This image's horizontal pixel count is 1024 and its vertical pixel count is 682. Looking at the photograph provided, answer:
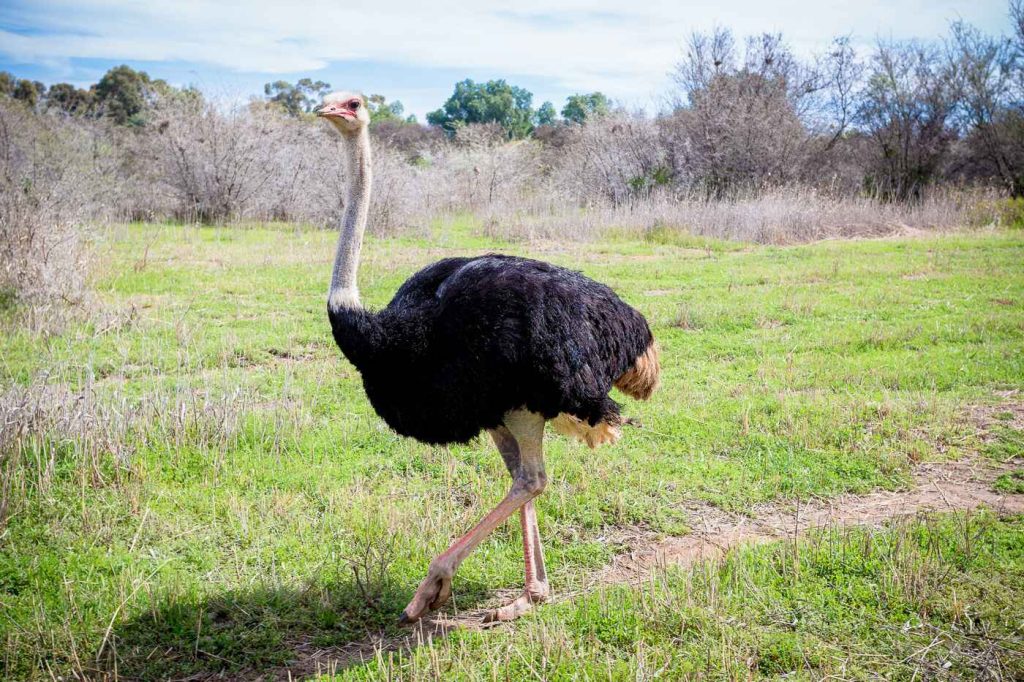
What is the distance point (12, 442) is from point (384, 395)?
2340 millimetres

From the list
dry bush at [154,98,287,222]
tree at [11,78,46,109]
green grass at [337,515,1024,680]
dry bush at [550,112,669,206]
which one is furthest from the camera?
tree at [11,78,46,109]

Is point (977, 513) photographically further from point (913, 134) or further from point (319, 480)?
point (913, 134)

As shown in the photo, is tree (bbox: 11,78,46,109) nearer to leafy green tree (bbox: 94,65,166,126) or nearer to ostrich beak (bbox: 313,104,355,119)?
leafy green tree (bbox: 94,65,166,126)

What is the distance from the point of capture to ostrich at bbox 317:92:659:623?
3.61 meters

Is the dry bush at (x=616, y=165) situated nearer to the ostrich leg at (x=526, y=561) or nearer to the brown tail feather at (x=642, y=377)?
the brown tail feather at (x=642, y=377)

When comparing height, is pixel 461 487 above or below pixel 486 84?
below

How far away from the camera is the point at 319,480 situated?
4953mm

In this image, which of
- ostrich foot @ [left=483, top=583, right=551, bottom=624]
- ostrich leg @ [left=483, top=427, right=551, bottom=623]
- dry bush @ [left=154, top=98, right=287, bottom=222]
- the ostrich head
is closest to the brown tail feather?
ostrich leg @ [left=483, top=427, right=551, bottom=623]

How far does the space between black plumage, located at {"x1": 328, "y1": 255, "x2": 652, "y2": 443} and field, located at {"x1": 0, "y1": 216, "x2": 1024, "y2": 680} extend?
81cm

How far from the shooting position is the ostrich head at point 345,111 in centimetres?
379

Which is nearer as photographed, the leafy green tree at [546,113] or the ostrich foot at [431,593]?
the ostrich foot at [431,593]

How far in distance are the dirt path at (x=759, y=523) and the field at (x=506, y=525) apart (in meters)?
0.02

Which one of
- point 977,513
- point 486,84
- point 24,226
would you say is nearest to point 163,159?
point 24,226

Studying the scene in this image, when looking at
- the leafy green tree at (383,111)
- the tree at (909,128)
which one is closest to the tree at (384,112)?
the leafy green tree at (383,111)
